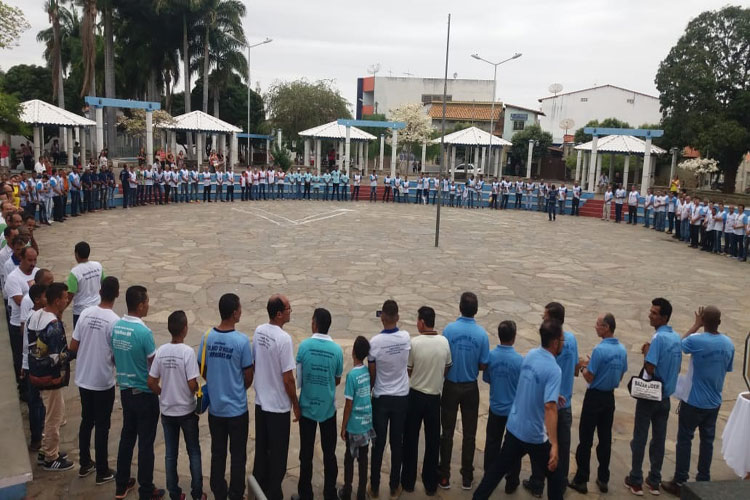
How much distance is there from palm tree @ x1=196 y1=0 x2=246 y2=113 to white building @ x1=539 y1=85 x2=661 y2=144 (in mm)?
33050

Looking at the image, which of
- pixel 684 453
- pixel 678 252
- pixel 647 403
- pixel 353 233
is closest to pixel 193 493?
pixel 647 403

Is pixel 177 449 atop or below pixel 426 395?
below

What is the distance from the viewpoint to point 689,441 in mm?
5191

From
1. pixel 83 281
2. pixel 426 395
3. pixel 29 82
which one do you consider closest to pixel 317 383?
pixel 426 395

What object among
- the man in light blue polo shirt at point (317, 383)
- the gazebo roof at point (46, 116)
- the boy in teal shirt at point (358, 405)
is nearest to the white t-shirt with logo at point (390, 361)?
the boy in teal shirt at point (358, 405)

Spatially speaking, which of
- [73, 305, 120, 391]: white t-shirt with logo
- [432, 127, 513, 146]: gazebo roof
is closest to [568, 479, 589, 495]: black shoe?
[73, 305, 120, 391]: white t-shirt with logo

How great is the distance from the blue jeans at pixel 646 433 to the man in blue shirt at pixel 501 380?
1.09 m

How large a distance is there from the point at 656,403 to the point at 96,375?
474cm

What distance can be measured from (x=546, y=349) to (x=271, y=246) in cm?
1177

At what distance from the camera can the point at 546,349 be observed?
4359 millimetres

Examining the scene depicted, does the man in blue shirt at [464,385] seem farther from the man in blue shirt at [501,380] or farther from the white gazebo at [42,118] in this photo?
the white gazebo at [42,118]

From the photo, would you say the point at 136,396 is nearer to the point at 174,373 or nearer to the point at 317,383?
the point at 174,373

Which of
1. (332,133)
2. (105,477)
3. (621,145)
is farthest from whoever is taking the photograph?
(332,133)

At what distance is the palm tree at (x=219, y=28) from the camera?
4088cm
